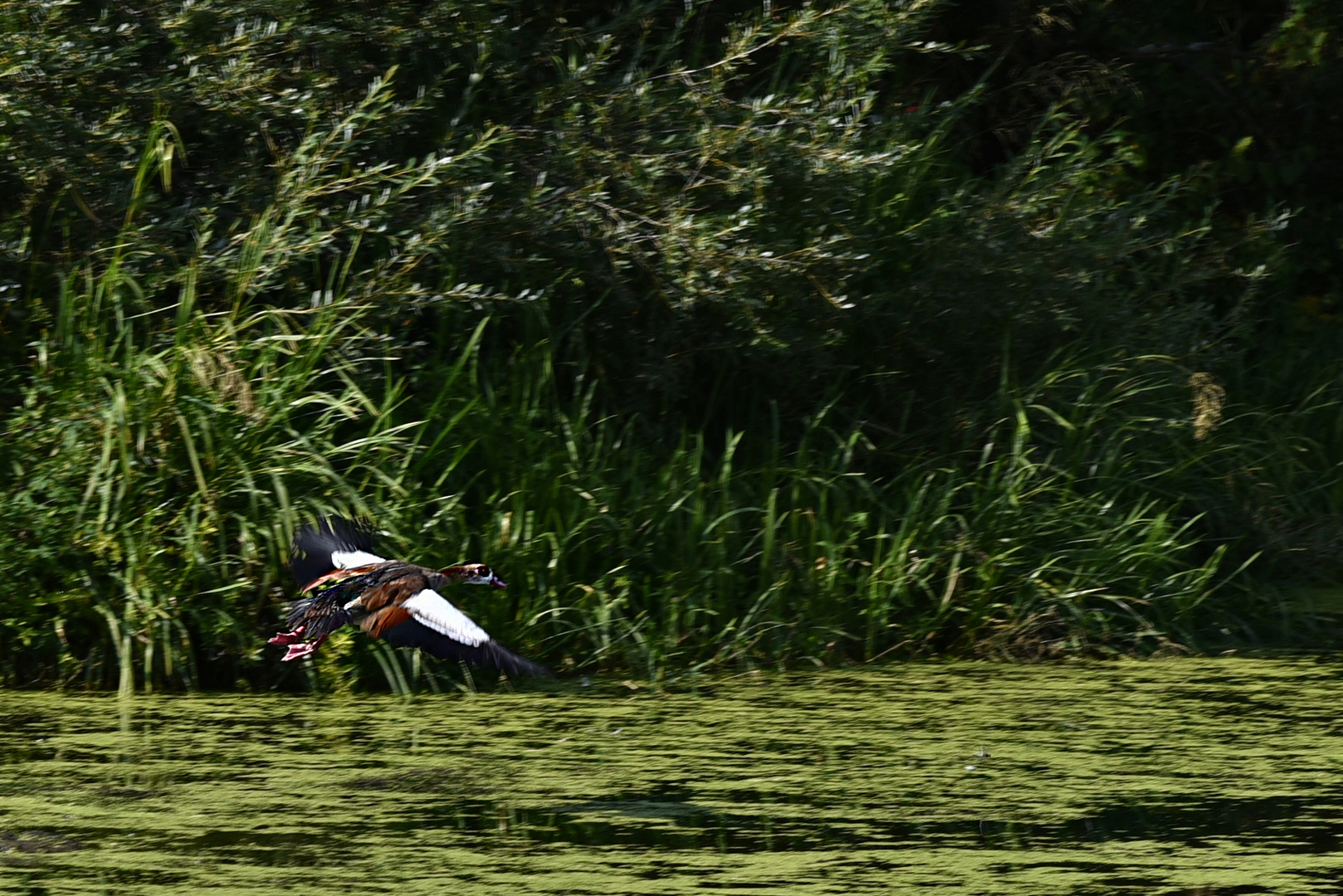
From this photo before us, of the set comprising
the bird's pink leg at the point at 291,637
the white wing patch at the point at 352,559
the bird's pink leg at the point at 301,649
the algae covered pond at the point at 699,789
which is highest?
the white wing patch at the point at 352,559

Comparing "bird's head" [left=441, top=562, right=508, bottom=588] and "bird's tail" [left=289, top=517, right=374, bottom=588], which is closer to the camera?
"bird's head" [left=441, top=562, right=508, bottom=588]

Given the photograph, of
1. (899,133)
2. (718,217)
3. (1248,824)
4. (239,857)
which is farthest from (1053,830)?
(899,133)

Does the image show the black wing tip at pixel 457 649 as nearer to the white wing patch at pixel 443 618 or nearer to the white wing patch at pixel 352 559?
the white wing patch at pixel 443 618

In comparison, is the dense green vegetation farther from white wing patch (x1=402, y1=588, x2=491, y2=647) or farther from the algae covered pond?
white wing patch (x1=402, y1=588, x2=491, y2=647)

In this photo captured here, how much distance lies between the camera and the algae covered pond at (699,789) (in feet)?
11.6

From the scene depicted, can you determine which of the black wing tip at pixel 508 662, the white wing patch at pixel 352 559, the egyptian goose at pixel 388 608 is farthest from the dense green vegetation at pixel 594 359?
the black wing tip at pixel 508 662

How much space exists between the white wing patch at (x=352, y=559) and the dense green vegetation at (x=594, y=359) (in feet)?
1.13

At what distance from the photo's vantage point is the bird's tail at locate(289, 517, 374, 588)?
4965mm

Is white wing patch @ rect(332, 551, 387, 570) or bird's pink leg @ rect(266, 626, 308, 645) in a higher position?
white wing patch @ rect(332, 551, 387, 570)

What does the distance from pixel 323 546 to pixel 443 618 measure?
60cm

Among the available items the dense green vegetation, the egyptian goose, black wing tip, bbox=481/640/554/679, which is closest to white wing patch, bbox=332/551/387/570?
the egyptian goose

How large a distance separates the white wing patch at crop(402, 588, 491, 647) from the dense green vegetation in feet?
2.12

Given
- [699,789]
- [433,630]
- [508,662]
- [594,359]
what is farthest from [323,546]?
[594,359]

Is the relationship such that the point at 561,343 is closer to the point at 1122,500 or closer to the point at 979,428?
the point at 979,428
